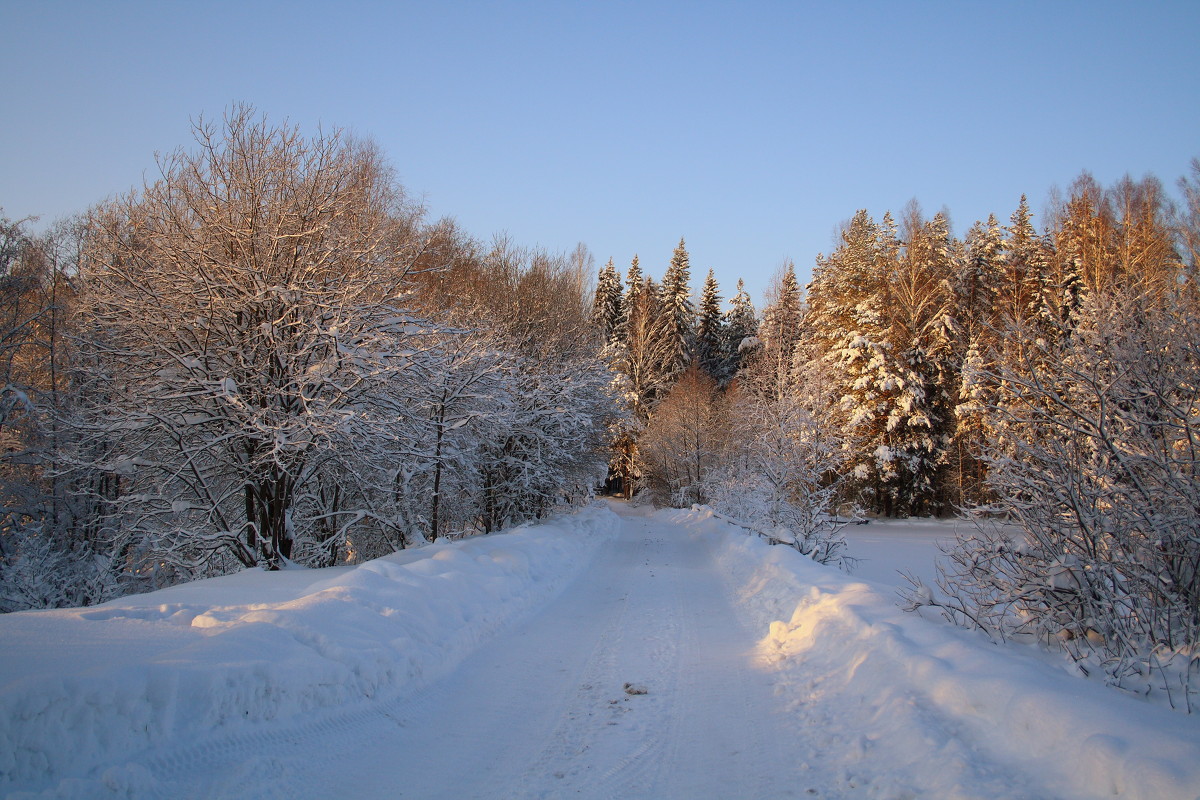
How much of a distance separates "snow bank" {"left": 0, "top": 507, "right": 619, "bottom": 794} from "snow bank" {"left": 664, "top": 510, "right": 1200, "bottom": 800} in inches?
156

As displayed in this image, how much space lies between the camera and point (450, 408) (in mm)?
14844

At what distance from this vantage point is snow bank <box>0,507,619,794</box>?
345 centimetres

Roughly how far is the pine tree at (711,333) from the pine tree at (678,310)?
1.39 m

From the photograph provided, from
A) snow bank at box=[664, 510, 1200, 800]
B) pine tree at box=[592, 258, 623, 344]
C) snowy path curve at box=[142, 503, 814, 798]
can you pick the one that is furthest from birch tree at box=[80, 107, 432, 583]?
pine tree at box=[592, 258, 623, 344]

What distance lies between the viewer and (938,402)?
31562mm

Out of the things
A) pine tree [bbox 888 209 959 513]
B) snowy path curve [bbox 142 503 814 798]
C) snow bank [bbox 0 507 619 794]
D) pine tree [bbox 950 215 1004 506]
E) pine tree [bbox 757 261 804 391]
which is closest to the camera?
snow bank [bbox 0 507 619 794]

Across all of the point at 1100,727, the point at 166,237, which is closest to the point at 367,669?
the point at 1100,727

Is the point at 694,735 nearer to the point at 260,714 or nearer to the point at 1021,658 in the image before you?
the point at 1021,658

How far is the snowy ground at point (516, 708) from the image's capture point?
3.53m

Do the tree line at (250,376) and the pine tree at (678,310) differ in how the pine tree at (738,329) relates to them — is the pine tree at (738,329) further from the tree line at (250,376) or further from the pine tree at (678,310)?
the tree line at (250,376)

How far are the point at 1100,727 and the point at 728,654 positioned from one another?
4.38 meters

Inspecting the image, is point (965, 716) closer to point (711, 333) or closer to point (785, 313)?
point (785, 313)

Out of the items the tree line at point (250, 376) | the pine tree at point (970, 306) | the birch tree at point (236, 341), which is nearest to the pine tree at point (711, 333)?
the pine tree at point (970, 306)

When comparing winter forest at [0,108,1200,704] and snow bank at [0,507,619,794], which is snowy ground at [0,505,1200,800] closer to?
snow bank at [0,507,619,794]
